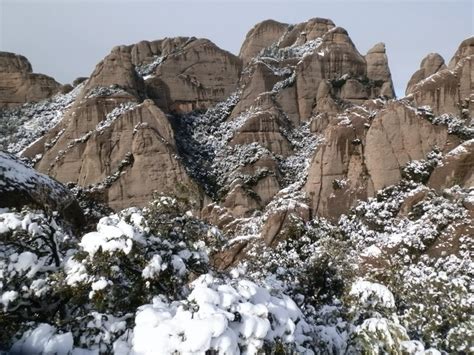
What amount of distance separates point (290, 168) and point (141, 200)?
56.4ft

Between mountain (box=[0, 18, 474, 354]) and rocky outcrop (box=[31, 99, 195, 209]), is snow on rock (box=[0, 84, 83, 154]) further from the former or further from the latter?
rocky outcrop (box=[31, 99, 195, 209])

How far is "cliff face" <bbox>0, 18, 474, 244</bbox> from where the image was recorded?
33281 mm

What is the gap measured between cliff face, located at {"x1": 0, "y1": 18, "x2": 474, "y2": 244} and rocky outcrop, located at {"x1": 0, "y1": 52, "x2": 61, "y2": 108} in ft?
0.67

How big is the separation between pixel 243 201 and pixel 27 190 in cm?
3289

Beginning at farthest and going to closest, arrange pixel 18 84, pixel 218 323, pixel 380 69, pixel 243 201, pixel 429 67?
pixel 18 84 → pixel 380 69 → pixel 429 67 → pixel 243 201 → pixel 218 323

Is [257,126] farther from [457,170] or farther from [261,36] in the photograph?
[261,36]

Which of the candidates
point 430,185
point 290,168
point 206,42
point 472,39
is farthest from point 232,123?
point 430,185

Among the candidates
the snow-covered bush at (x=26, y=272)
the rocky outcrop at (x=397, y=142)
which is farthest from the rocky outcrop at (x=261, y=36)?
the snow-covered bush at (x=26, y=272)

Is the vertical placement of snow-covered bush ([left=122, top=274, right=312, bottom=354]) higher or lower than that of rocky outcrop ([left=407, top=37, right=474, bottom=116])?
lower

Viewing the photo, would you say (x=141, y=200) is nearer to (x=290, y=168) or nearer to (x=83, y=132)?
(x=83, y=132)

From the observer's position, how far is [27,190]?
426 inches

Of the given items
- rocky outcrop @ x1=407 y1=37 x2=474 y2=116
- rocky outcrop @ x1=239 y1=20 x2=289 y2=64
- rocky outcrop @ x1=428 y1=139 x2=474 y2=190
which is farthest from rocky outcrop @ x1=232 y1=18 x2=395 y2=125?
rocky outcrop @ x1=428 y1=139 x2=474 y2=190

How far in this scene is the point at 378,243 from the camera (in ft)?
86.5

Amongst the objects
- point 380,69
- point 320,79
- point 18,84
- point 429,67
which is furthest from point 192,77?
point 429,67
